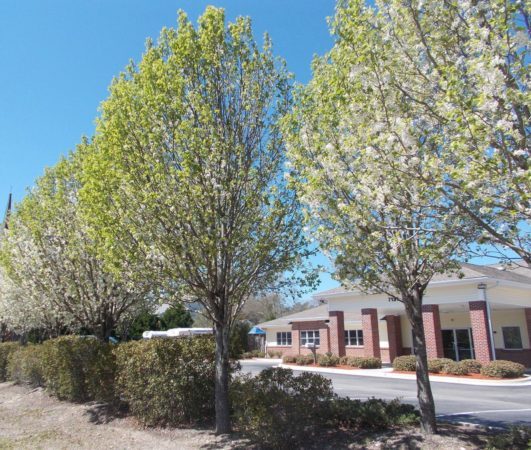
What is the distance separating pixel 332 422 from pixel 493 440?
289 centimetres

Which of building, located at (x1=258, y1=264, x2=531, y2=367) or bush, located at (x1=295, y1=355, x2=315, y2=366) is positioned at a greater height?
building, located at (x1=258, y1=264, x2=531, y2=367)

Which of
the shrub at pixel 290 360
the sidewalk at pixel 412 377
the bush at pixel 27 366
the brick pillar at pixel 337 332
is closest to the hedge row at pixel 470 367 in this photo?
the sidewalk at pixel 412 377

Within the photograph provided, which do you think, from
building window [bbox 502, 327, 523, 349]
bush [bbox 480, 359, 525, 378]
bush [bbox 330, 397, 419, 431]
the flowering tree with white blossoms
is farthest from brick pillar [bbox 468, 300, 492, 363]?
the flowering tree with white blossoms

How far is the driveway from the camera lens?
9849 millimetres

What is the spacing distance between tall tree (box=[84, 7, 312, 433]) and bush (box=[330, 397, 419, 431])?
2.22 meters

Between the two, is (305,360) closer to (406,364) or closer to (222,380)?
(406,364)

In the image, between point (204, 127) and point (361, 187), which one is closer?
point (361, 187)

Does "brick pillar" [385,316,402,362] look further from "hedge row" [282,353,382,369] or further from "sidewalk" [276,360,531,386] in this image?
"sidewalk" [276,360,531,386]

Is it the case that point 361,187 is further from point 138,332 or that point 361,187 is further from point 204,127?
point 138,332

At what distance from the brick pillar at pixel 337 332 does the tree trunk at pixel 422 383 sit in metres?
20.7

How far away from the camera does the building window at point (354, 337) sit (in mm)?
29422

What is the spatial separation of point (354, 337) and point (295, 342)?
5765 mm

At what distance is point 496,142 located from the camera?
4.43m

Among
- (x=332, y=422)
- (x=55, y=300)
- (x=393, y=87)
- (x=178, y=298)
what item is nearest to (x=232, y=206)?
(x=178, y=298)
